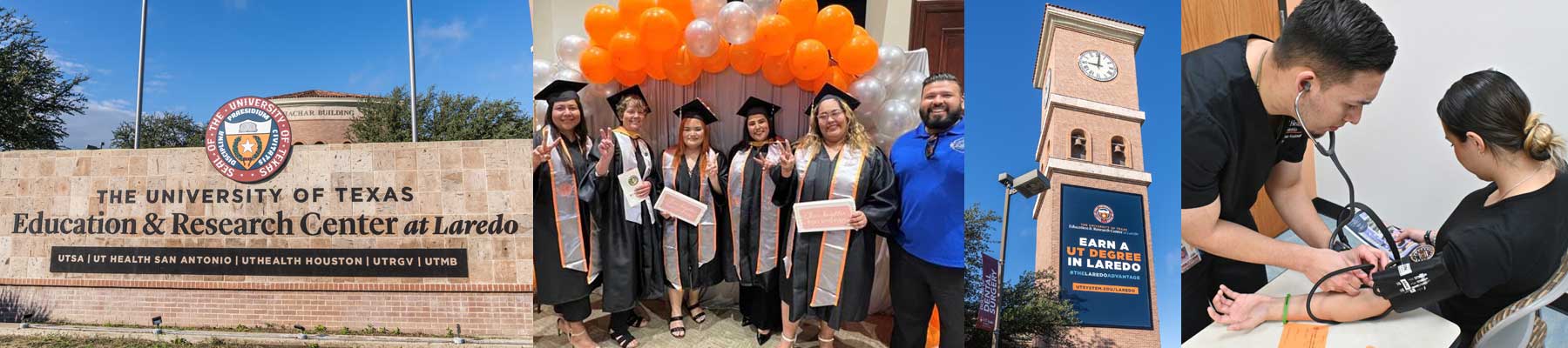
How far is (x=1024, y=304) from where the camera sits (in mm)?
1800

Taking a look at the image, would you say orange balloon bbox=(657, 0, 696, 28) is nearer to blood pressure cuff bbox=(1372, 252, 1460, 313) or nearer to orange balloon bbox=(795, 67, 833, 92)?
orange balloon bbox=(795, 67, 833, 92)

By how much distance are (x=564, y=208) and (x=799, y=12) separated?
38.1 inches

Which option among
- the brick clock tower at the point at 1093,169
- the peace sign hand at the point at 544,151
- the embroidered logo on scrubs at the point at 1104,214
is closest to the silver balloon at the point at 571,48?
the peace sign hand at the point at 544,151

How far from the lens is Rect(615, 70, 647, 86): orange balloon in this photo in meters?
1.90

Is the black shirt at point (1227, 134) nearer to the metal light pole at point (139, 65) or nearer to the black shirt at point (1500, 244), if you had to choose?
the black shirt at point (1500, 244)

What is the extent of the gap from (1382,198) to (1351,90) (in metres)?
0.35

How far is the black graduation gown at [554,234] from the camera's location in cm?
191

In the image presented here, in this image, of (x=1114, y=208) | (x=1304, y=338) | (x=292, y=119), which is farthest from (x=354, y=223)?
(x=1304, y=338)

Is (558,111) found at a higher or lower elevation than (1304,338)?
higher

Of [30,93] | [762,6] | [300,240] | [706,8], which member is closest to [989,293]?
[762,6]

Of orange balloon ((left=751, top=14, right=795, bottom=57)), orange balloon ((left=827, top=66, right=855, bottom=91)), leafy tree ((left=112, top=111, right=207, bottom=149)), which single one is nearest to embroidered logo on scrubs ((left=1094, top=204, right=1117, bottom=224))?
orange balloon ((left=827, top=66, right=855, bottom=91))

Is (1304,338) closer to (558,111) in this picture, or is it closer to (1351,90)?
(1351,90)

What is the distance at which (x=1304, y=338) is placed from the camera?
174 cm

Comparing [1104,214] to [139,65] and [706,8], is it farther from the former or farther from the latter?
[139,65]
